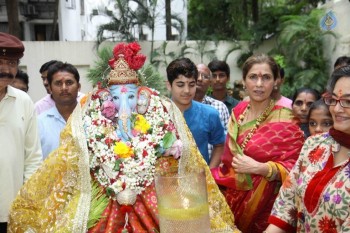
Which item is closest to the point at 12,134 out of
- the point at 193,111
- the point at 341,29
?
the point at 193,111

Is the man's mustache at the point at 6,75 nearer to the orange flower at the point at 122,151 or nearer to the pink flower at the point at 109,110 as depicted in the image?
the pink flower at the point at 109,110

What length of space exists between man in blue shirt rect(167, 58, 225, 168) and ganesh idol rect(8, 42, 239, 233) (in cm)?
81

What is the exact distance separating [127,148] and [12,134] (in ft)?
2.85

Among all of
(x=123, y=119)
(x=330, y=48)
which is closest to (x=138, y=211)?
(x=123, y=119)

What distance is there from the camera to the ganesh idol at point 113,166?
302 centimetres

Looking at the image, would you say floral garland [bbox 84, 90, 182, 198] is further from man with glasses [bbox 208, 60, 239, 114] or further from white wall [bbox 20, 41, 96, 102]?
white wall [bbox 20, 41, 96, 102]

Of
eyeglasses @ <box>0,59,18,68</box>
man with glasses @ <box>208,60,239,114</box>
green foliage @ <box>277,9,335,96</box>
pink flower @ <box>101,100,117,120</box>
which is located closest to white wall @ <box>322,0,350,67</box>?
green foliage @ <box>277,9,335,96</box>

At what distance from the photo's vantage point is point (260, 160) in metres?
3.44

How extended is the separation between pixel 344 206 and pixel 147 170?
132cm

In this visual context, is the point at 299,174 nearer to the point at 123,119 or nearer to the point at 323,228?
the point at 323,228

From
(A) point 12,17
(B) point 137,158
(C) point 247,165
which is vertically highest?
(A) point 12,17

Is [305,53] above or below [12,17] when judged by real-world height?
below

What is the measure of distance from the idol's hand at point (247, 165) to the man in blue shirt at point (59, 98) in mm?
1819

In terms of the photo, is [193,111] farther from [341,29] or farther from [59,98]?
[341,29]
